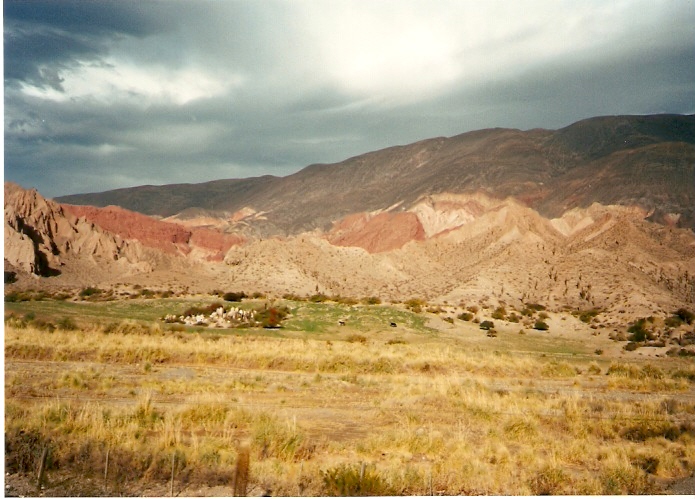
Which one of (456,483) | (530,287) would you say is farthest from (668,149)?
(456,483)

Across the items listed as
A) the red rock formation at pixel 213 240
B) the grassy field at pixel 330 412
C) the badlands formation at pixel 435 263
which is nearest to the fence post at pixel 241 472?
the grassy field at pixel 330 412

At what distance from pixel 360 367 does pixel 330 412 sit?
4938 millimetres

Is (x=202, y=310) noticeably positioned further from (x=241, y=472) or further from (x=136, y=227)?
(x=136, y=227)

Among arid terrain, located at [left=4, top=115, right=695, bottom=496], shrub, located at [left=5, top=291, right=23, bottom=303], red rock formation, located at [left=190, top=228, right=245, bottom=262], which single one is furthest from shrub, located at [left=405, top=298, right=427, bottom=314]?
red rock formation, located at [left=190, top=228, right=245, bottom=262]

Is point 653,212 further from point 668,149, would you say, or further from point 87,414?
point 87,414

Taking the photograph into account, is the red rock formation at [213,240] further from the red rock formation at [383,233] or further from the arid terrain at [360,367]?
the arid terrain at [360,367]

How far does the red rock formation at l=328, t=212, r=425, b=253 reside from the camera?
228 feet

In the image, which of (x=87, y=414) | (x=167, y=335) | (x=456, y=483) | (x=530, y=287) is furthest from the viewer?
(x=530, y=287)

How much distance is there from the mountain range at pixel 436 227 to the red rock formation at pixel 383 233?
0.28 m

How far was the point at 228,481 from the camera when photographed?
6.90 meters

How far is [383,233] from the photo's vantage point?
236 ft

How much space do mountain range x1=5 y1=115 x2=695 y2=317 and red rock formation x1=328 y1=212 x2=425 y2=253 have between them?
0.28 m

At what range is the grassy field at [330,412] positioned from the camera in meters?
7.09

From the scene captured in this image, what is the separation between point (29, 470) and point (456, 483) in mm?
5389
